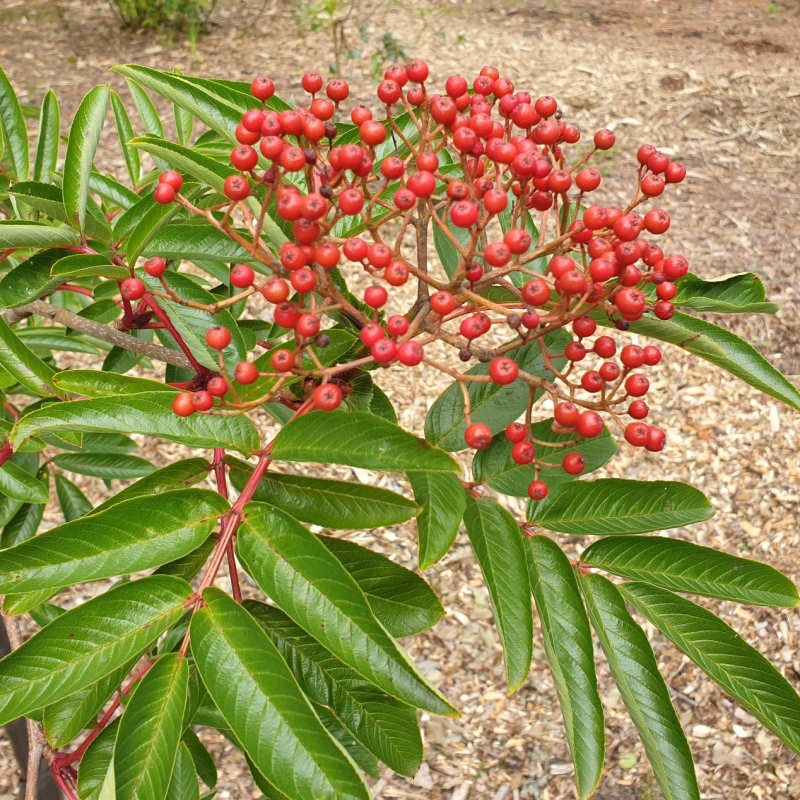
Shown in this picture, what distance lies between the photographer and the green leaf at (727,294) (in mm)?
1211

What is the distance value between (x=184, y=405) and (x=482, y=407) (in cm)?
45

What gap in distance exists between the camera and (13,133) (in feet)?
5.29

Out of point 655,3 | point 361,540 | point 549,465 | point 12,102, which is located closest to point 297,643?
point 549,465

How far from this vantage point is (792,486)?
3.62 metres

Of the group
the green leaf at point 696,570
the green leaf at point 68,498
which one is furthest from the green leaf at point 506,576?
the green leaf at point 68,498

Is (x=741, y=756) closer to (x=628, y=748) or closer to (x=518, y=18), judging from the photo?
(x=628, y=748)

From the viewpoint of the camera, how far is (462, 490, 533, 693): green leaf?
1106 millimetres

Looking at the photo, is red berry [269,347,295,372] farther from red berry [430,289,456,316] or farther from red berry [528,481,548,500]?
red berry [528,481,548,500]

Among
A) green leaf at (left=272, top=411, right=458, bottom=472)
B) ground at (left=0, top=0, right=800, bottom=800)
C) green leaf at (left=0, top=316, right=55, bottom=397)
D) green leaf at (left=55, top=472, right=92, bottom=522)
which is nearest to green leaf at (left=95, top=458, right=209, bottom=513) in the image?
green leaf at (left=272, top=411, right=458, bottom=472)

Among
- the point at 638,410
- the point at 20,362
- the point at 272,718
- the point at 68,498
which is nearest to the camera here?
the point at 272,718

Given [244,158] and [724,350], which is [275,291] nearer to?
[244,158]

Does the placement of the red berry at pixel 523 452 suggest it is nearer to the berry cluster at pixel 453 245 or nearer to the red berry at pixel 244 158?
the berry cluster at pixel 453 245

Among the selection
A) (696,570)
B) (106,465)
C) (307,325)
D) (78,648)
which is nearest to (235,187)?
(307,325)

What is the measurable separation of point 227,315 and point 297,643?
18.2 inches
